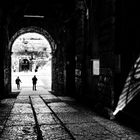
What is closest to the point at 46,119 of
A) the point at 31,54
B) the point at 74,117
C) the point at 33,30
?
the point at 74,117

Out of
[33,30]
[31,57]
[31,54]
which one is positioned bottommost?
[31,57]

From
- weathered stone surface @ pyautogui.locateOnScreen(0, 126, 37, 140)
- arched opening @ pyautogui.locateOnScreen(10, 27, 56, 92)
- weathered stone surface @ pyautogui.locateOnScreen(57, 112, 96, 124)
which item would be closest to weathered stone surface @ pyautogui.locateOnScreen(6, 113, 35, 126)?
weathered stone surface @ pyautogui.locateOnScreen(0, 126, 37, 140)

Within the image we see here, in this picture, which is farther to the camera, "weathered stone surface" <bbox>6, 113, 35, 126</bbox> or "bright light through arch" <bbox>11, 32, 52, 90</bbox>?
"bright light through arch" <bbox>11, 32, 52, 90</bbox>

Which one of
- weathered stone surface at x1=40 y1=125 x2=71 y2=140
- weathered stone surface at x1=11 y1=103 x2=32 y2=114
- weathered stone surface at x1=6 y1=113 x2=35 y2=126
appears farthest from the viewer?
weathered stone surface at x1=11 y1=103 x2=32 y2=114

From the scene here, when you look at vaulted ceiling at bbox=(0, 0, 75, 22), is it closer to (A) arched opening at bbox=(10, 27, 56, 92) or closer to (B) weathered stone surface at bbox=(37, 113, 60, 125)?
(B) weathered stone surface at bbox=(37, 113, 60, 125)

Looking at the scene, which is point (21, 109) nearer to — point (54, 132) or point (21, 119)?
point (21, 119)

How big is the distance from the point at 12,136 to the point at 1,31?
388 inches

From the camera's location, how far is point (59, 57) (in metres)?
18.7

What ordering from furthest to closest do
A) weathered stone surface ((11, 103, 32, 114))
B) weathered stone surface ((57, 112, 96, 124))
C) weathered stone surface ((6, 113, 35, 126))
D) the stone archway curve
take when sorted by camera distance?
the stone archway curve, weathered stone surface ((11, 103, 32, 114)), weathered stone surface ((57, 112, 96, 124)), weathered stone surface ((6, 113, 35, 126))

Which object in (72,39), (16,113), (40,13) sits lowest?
(16,113)

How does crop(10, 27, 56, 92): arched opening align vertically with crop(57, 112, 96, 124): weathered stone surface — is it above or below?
above

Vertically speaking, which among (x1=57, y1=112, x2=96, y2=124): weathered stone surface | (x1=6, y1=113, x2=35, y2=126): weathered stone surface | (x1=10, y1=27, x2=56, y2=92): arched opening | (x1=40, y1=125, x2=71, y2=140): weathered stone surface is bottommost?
(x1=6, y1=113, x2=35, y2=126): weathered stone surface

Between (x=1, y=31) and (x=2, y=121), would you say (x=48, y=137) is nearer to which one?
(x=2, y=121)

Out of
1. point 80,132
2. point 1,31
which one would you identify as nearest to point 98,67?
point 80,132
